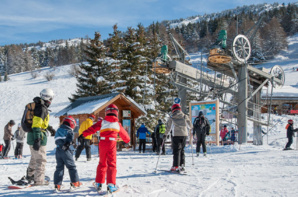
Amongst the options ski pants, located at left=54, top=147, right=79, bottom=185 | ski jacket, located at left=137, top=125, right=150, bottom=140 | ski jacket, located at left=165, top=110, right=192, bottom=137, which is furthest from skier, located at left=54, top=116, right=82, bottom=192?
ski jacket, located at left=137, top=125, right=150, bottom=140

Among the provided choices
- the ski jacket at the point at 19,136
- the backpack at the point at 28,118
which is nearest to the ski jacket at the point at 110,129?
the backpack at the point at 28,118

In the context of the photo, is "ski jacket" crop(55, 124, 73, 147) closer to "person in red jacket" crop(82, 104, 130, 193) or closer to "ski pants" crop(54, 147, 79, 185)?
"ski pants" crop(54, 147, 79, 185)

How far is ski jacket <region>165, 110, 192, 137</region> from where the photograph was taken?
7.76m

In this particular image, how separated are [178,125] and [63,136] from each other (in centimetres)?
335

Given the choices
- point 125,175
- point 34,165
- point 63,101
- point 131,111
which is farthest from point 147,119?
point 63,101

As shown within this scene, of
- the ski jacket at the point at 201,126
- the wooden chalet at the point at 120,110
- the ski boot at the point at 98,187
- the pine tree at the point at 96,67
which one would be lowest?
the ski boot at the point at 98,187

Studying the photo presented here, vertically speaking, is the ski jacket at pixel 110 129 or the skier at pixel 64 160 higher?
the ski jacket at pixel 110 129

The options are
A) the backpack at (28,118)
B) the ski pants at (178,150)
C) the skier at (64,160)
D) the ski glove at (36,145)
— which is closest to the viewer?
the skier at (64,160)

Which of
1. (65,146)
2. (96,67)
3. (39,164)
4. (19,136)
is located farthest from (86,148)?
(96,67)

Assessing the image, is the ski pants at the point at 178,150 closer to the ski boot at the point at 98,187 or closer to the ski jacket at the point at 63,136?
the ski boot at the point at 98,187

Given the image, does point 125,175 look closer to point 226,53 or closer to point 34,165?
point 34,165

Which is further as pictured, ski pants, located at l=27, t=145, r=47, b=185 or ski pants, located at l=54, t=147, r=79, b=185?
ski pants, located at l=27, t=145, r=47, b=185

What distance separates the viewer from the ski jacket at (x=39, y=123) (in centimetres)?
560

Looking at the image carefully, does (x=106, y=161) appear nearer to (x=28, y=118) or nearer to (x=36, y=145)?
(x=36, y=145)
